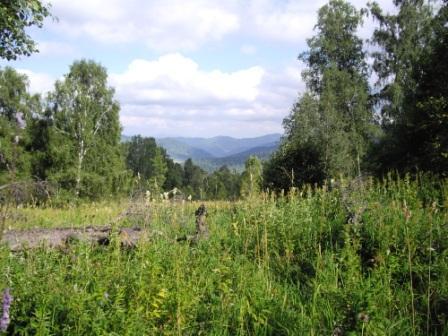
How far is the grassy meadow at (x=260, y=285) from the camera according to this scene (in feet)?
11.7

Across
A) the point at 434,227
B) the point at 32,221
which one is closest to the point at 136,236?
the point at 434,227

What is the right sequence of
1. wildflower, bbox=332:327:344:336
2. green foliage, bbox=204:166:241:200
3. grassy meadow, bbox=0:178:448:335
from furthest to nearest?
green foliage, bbox=204:166:241:200, grassy meadow, bbox=0:178:448:335, wildflower, bbox=332:327:344:336

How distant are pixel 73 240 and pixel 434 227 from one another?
16.2ft

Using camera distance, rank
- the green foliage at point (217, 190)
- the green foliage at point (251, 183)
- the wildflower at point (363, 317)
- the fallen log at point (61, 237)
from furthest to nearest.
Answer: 1. the green foliage at point (217, 190)
2. the green foliage at point (251, 183)
3. the fallen log at point (61, 237)
4. the wildflower at point (363, 317)

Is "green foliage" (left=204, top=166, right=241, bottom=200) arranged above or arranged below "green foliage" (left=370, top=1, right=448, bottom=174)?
below

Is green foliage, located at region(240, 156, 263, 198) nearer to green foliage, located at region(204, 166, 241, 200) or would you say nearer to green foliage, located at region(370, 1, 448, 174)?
green foliage, located at region(204, 166, 241, 200)

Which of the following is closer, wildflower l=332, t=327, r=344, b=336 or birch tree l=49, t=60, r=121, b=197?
wildflower l=332, t=327, r=344, b=336

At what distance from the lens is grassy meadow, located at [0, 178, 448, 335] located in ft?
11.7

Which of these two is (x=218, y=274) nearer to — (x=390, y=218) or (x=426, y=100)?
(x=390, y=218)

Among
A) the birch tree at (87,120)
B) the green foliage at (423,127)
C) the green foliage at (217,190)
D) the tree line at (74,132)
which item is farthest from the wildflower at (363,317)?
the birch tree at (87,120)

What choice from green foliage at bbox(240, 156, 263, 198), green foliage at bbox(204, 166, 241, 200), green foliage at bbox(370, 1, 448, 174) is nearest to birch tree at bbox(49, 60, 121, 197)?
green foliage at bbox(204, 166, 241, 200)

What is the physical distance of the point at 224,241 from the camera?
22.2 feet

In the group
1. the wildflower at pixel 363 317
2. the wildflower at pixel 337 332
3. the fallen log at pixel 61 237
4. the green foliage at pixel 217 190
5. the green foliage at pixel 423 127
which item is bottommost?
the wildflower at pixel 337 332

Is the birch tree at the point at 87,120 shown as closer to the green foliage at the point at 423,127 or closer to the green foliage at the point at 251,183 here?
the green foliage at the point at 423,127
